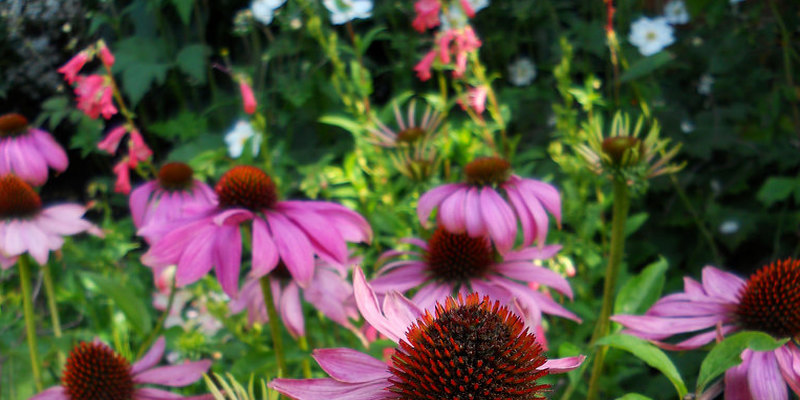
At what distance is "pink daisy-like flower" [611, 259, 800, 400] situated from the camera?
562 millimetres

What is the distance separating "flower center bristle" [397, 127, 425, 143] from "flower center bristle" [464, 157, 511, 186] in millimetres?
287

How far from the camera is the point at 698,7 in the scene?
5.95 feet

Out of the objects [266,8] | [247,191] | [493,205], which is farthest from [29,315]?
[266,8]

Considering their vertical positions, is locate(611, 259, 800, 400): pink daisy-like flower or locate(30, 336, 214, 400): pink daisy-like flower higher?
locate(611, 259, 800, 400): pink daisy-like flower

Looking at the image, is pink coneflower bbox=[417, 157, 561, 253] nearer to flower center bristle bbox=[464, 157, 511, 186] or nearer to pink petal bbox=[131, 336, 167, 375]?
flower center bristle bbox=[464, 157, 511, 186]

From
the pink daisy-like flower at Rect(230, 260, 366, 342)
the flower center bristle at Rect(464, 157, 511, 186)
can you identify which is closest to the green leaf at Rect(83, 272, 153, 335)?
the pink daisy-like flower at Rect(230, 260, 366, 342)

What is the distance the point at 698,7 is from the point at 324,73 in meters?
1.08

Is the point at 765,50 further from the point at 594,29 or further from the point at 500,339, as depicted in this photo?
the point at 500,339

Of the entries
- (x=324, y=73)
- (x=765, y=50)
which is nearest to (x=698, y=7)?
(x=765, y=50)

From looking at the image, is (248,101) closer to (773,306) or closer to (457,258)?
(457,258)

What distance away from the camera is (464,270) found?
2.66 feet

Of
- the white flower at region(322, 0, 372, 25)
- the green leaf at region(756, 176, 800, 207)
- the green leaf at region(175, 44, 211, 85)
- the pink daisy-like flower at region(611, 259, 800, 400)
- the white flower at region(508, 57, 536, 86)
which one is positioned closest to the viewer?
the pink daisy-like flower at region(611, 259, 800, 400)

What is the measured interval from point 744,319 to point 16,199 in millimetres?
868

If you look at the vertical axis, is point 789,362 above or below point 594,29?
below
